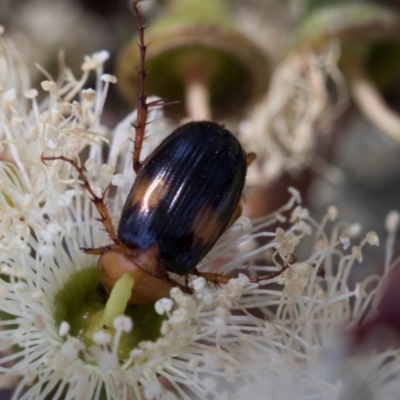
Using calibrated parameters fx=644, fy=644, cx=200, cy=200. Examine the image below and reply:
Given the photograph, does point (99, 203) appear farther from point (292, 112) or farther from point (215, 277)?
point (292, 112)

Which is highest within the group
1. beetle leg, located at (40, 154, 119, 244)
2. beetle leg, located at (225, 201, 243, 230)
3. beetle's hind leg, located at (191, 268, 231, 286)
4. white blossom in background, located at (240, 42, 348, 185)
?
white blossom in background, located at (240, 42, 348, 185)

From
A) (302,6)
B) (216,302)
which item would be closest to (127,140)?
(216,302)

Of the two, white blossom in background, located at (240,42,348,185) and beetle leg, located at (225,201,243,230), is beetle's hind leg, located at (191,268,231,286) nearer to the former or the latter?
beetle leg, located at (225,201,243,230)

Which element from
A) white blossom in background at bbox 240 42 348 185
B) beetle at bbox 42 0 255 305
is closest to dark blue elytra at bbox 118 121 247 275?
beetle at bbox 42 0 255 305

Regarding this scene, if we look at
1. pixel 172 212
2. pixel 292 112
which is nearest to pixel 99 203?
pixel 172 212

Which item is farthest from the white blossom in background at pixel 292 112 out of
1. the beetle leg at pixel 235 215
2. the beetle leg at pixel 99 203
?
the beetle leg at pixel 99 203

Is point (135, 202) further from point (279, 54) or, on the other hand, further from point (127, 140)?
point (279, 54)

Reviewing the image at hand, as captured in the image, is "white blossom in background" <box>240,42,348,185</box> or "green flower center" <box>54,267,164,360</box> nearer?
"green flower center" <box>54,267,164,360</box>
